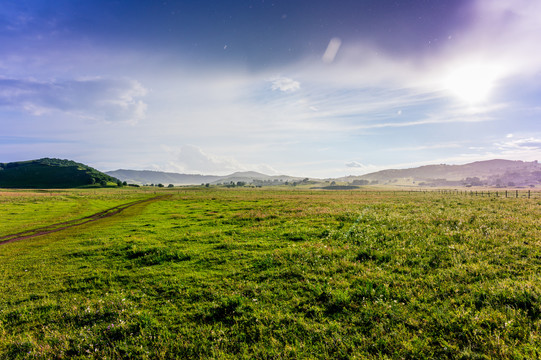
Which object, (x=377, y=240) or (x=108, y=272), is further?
(x=377, y=240)

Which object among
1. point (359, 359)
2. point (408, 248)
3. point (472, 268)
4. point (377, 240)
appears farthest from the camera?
point (377, 240)

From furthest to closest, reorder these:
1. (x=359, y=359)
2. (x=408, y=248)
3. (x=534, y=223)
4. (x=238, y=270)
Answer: (x=534, y=223), (x=408, y=248), (x=238, y=270), (x=359, y=359)

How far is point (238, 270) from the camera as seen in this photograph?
1142 cm

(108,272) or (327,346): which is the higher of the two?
(327,346)

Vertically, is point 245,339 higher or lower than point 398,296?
lower

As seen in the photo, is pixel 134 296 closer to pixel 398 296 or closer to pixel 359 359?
pixel 359 359

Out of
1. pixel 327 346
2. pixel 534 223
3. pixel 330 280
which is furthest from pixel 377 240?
pixel 534 223

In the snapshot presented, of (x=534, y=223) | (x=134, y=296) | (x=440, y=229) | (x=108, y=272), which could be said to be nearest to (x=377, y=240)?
(x=440, y=229)

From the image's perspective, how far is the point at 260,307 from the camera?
7.96m

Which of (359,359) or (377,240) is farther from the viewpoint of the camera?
(377,240)

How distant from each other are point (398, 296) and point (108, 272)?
14.4m

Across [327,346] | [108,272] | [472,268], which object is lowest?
[108,272]

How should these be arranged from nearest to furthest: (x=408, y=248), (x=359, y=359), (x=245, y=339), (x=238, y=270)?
1. (x=359, y=359)
2. (x=245, y=339)
3. (x=238, y=270)
4. (x=408, y=248)

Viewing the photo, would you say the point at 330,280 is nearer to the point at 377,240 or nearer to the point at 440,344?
the point at 440,344
